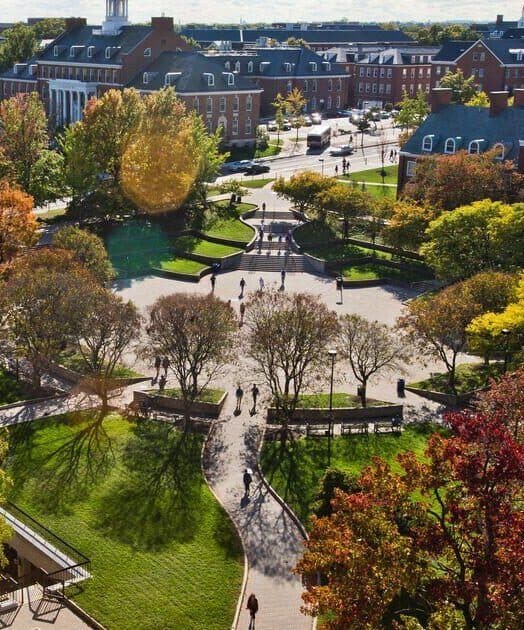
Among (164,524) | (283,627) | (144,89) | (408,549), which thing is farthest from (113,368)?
(144,89)

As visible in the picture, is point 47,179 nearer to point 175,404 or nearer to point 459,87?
point 175,404

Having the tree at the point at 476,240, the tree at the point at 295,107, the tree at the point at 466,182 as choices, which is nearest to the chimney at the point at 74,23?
the tree at the point at 295,107

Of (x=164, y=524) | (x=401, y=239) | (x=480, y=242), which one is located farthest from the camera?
(x=401, y=239)

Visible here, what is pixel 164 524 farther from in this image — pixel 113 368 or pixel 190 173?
pixel 190 173

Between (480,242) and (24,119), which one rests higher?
(24,119)

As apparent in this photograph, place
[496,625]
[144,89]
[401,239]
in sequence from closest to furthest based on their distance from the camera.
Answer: [496,625], [401,239], [144,89]

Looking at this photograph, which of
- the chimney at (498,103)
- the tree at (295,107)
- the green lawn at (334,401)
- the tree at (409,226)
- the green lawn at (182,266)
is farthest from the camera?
the tree at (295,107)

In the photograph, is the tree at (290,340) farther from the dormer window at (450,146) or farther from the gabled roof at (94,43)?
the gabled roof at (94,43)
